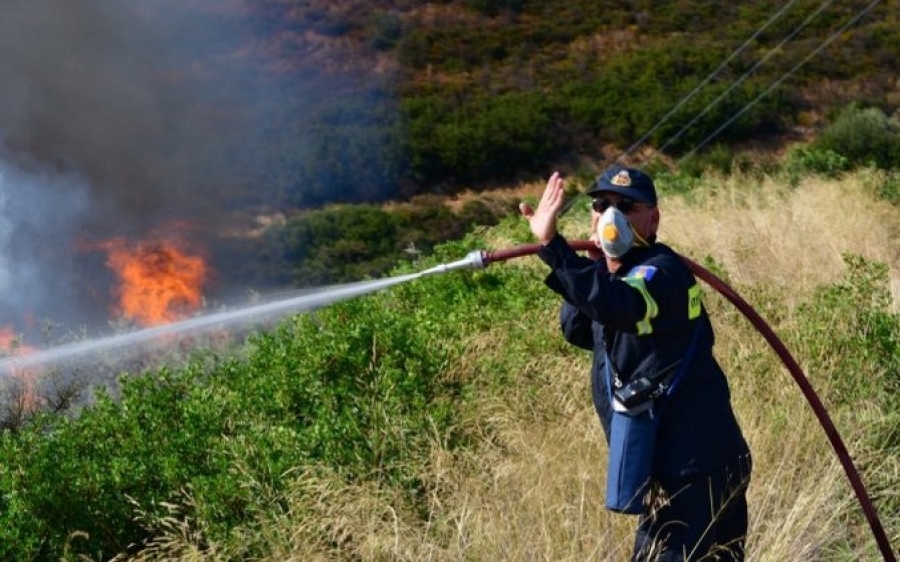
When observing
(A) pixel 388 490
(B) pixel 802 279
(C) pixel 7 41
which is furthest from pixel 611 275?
(C) pixel 7 41

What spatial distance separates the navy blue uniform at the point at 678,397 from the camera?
3.49 meters

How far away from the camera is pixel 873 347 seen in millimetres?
5922

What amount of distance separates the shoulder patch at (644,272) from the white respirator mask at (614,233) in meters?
0.07

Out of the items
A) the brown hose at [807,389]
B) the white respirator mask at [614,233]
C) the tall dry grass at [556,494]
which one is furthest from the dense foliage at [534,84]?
the white respirator mask at [614,233]

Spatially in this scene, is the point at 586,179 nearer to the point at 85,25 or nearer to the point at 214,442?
the point at 85,25

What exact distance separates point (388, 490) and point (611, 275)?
1.64m

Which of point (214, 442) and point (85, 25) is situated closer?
point (214, 442)

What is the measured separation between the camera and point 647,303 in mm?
3404

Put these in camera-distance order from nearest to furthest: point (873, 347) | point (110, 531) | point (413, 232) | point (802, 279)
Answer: point (110, 531) < point (873, 347) < point (802, 279) < point (413, 232)

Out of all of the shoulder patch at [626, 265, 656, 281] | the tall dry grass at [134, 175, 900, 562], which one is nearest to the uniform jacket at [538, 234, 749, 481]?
the shoulder patch at [626, 265, 656, 281]

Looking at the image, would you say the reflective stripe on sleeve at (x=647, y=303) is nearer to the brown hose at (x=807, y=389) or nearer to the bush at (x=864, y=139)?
the brown hose at (x=807, y=389)

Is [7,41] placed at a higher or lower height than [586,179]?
higher

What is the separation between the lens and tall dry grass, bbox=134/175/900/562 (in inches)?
161

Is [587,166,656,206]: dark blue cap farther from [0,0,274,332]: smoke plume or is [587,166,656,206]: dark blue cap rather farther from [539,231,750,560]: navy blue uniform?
[0,0,274,332]: smoke plume
